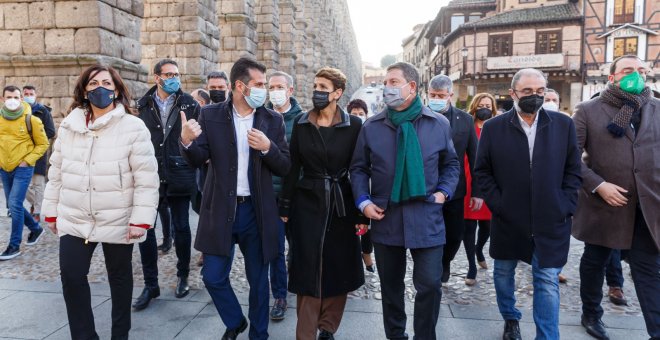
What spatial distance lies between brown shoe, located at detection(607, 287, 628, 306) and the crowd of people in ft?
2.51

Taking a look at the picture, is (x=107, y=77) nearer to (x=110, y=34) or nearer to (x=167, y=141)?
(x=167, y=141)

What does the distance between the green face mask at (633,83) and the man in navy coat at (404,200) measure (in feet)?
4.53

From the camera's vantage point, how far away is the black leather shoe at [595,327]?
347cm

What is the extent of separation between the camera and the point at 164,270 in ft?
16.5

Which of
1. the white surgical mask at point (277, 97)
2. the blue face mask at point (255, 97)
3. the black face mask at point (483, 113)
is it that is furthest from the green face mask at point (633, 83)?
the white surgical mask at point (277, 97)

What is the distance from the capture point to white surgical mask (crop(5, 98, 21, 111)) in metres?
5.52

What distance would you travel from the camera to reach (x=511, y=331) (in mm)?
3480

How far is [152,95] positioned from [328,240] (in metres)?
2.29

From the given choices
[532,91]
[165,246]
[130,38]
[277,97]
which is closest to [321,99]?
[277,97]

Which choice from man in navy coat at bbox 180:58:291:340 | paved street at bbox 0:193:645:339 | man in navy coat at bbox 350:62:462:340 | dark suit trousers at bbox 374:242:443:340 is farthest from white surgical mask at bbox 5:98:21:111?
dark suit trousers at bbox 374:242:443:340

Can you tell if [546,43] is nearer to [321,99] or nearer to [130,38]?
[130,38]

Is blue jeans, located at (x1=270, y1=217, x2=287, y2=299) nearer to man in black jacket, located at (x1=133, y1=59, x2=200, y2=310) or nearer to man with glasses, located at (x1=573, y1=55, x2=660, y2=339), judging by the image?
man in black jacket, located at (x1=133, y1=59, x2=200, y2=310)

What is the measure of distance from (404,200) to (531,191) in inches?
35.7

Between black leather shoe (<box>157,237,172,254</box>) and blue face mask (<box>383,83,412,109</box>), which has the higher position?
blue face mask (<box>383,83,412,109</box>)
